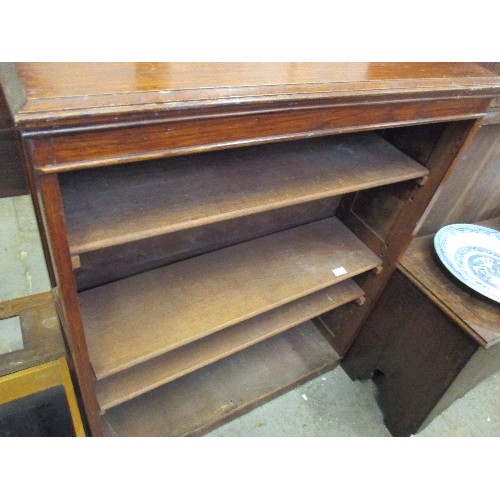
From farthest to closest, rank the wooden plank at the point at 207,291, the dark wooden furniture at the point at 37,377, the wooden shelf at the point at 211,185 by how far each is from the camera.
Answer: the dark wooden furniture at the point at 37,377 < the wooden plank at the point at 207,291 < the wooden shelf at the point at 211,185

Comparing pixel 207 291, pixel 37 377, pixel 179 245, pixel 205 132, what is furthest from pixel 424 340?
pixel 37 377

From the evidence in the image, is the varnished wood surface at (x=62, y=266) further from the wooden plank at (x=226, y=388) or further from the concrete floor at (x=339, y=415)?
the concrete floor at (x=339, y=415)

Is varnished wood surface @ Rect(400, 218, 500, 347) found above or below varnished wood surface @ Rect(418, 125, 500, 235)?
below

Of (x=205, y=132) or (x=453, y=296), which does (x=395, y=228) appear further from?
(x=205, y=132)

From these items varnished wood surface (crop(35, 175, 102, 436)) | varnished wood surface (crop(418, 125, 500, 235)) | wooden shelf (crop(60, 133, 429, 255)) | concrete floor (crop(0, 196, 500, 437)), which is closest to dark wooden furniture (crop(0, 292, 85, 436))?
concrete floor (crop(0, 196, 500, 437))

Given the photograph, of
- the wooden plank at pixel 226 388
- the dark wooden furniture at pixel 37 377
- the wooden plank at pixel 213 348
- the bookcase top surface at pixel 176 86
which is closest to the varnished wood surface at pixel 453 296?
the wooden plank at pixel 213 348

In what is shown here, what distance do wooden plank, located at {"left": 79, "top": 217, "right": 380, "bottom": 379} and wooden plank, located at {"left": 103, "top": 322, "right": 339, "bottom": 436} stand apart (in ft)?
1.74

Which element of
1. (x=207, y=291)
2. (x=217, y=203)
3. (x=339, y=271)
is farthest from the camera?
(x=339, y=271)

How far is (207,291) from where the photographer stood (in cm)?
112

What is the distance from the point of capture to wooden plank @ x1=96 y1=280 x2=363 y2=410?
106 cm

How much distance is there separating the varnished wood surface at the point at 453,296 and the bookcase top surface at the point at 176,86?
69 centimetres

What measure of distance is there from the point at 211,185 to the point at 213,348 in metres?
0.56

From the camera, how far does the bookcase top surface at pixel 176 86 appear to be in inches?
19.8

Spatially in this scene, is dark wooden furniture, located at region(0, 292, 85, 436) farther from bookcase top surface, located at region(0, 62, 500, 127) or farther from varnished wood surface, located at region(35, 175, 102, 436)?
bookcase top surface, located at region(0, 62, 500, 127)
